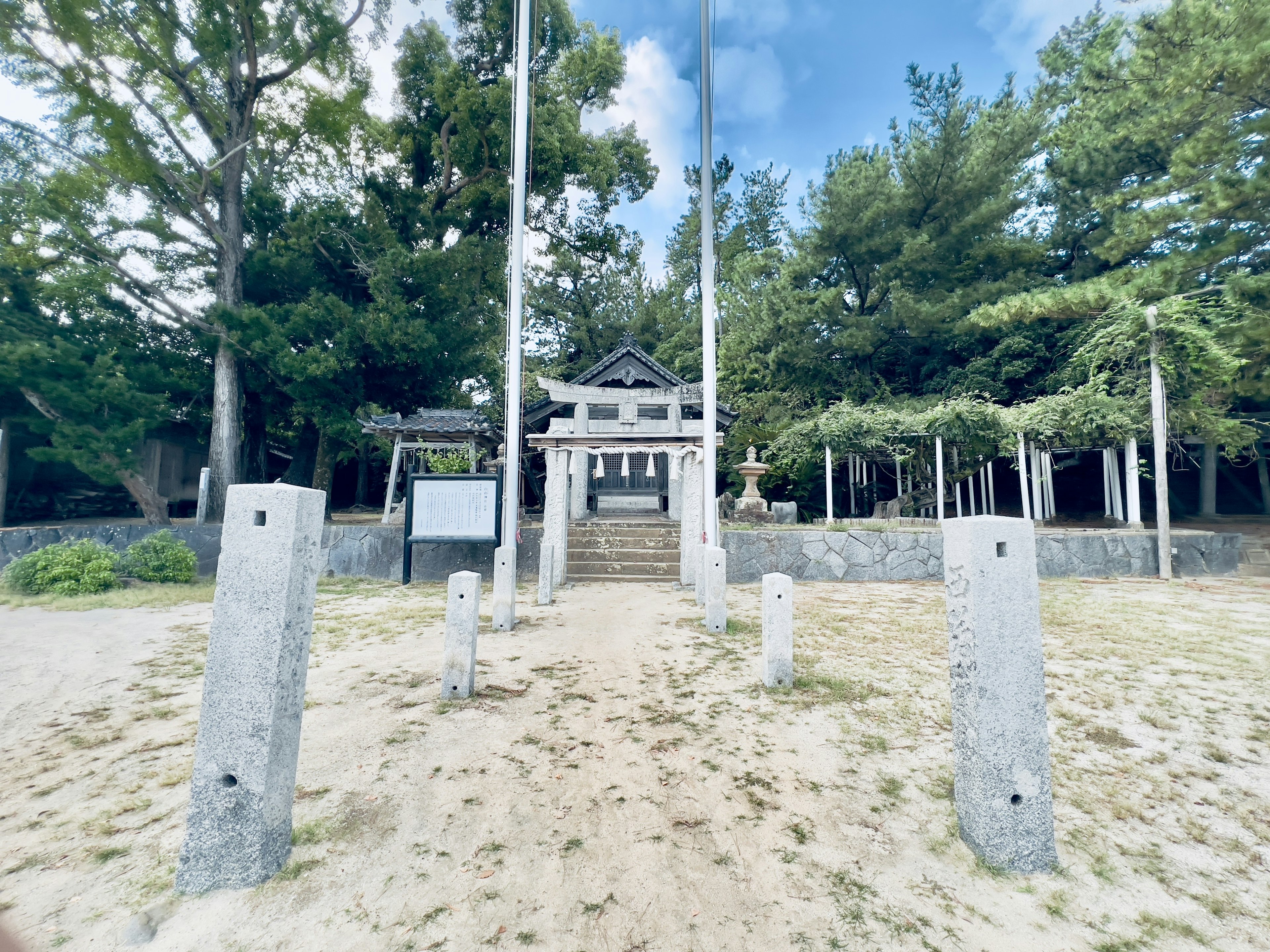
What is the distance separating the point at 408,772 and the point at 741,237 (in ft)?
91.0

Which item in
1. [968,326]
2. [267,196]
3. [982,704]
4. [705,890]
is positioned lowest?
[705,890]

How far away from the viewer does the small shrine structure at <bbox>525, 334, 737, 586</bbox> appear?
10109 mm

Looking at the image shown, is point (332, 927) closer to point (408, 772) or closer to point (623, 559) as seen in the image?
point (408, 772)

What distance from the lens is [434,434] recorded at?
46.1 feet

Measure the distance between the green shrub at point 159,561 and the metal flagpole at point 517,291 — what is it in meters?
6.63

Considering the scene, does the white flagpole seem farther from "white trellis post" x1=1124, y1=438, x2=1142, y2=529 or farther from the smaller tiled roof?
"white trellis post" x1=1124, y1=438, x2=1142, y2=529

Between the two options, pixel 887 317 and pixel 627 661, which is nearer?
pixel 627 661

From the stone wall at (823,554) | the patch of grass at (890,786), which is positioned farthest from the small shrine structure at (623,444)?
the patch of grass at (890,786)

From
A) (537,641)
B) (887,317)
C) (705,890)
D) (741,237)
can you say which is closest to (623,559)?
(537,641)

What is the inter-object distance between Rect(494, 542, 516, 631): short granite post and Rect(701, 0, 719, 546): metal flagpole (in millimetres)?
3166

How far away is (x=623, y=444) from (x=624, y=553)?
2.40 metres

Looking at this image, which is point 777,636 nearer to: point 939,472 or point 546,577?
point 546,577

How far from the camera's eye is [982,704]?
92.3 inches

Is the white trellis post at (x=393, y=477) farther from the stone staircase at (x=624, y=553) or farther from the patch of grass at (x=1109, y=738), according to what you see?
the patch of grass at (x=1109, y=738)
